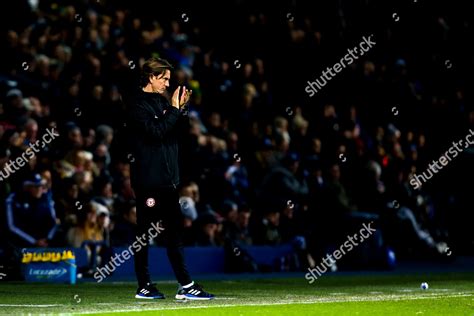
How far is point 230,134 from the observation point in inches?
809

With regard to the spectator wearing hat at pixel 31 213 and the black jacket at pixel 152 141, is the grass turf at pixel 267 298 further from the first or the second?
the spectator wearing hat at pixel 31 213

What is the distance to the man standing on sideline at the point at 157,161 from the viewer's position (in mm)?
10273

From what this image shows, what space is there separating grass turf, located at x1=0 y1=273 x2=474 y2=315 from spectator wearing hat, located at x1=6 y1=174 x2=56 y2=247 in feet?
6.20

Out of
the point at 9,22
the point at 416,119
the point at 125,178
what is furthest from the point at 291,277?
the point at 416,119

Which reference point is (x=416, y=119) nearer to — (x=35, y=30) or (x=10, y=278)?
(x=35, y=30)

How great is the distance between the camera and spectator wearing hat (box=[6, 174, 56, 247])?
15.9 metres

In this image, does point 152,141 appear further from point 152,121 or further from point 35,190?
point 35,190

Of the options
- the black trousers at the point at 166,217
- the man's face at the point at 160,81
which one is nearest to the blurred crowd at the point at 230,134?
the man's face at the point at 160,81

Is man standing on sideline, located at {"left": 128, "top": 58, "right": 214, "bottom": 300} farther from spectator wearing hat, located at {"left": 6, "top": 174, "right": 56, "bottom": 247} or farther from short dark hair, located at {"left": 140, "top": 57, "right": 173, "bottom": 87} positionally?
spectator wearing hat, located at {"left": 6, "top": 174, "right": 56, "bottom": 247}

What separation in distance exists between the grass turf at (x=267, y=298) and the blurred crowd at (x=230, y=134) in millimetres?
2805

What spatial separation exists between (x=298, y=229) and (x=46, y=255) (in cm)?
652

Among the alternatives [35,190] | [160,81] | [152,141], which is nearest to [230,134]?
[35,190]

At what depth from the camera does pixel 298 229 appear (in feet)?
66.0

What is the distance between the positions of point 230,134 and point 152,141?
33.6ft
